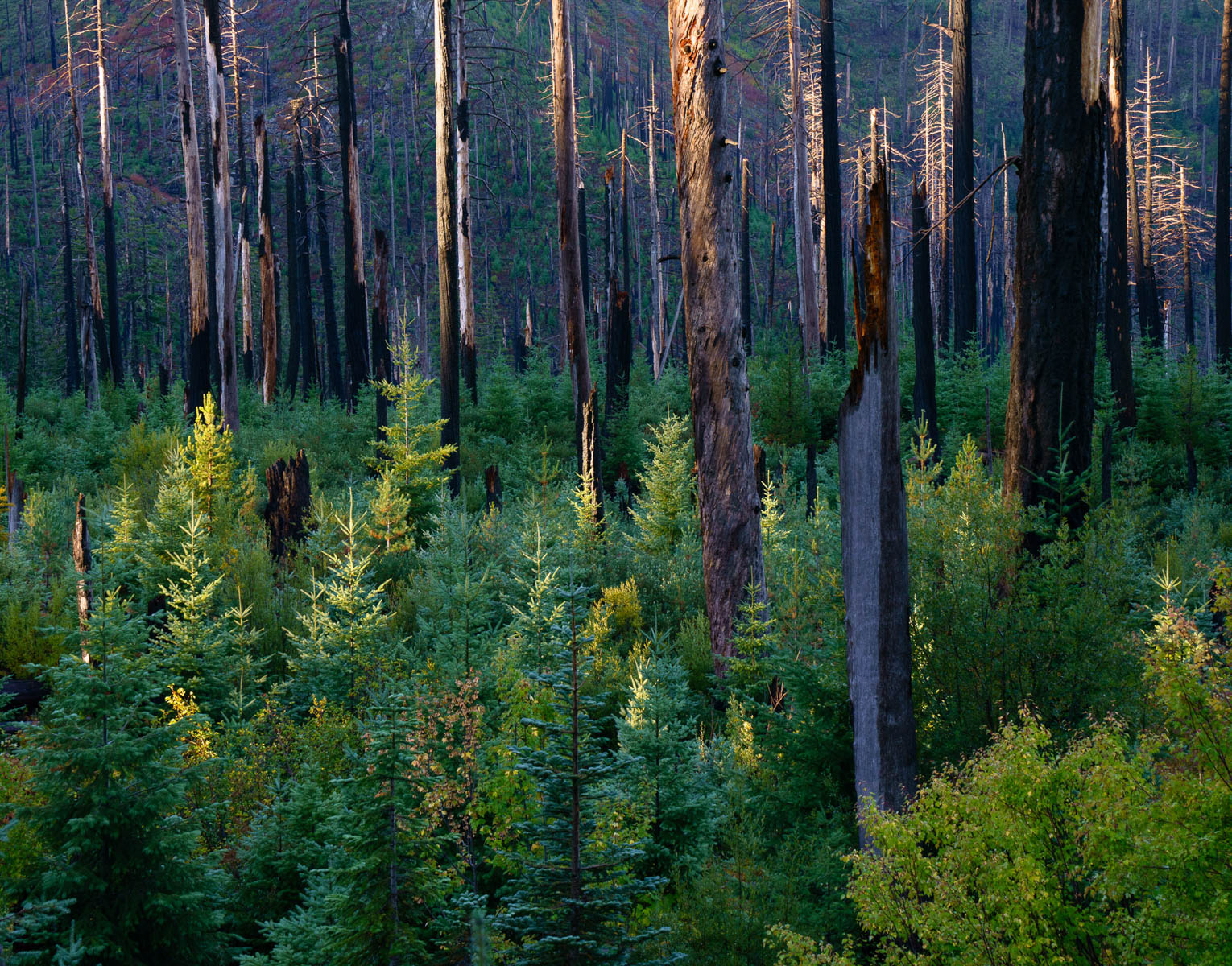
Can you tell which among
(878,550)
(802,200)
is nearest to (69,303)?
(802,200)

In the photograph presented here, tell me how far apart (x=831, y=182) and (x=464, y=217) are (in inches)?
366

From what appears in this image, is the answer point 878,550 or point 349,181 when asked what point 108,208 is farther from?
point 878,550

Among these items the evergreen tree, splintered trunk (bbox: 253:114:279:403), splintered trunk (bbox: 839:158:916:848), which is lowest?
the evergreen tree

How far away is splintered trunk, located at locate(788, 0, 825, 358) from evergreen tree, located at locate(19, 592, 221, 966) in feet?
61.5

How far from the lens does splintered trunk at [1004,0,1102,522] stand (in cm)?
600

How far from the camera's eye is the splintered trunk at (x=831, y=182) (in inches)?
843

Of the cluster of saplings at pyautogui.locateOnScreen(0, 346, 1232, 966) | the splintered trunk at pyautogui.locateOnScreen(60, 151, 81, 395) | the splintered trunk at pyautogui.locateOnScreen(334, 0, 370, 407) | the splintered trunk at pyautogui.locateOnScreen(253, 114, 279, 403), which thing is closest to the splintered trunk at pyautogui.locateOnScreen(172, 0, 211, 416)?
A: the splintered trunk at pyautogui.locateOnScreen(334, 0, 370, 407)

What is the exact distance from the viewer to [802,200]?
24.7 meters

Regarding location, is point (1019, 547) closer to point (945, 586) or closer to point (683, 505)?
point (945, 586)

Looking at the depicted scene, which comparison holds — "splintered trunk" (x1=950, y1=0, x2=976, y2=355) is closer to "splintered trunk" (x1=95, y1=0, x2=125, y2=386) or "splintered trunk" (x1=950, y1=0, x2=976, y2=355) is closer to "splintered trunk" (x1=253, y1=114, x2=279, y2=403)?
"splintered trunk" (x1=253, y1=114, x2=279, y2=403)

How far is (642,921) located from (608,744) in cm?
294

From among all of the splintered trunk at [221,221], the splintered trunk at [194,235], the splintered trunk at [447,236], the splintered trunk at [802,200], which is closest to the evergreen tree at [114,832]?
the splintered trunk at [447,236]

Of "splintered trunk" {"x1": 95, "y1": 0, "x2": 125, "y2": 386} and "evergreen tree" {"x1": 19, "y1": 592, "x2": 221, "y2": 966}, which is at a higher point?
"splintered trunk" {"x1": 95, "y1": 0, "x2": 125, "y2": 386}

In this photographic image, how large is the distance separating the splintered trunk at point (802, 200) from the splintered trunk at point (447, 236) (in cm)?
932
